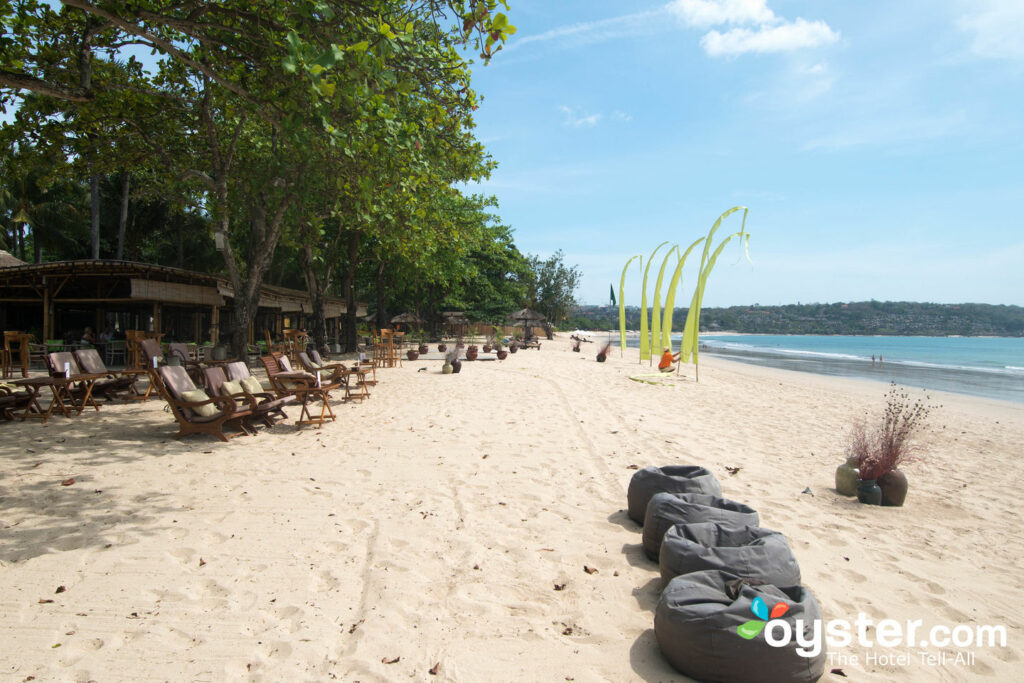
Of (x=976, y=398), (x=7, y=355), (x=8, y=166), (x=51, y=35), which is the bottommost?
(x=976, y=398)

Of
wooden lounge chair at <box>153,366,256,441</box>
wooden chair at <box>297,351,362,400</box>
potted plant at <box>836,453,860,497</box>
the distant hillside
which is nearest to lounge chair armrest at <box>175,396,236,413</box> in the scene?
wooden lounge chair at <box>153,366,256,441</box>

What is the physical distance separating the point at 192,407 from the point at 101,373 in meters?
2.92

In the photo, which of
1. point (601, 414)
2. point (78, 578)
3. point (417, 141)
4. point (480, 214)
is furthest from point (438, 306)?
point (78, 578)

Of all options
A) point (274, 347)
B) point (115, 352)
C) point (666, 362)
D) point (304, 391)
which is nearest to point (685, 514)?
point (304, 391)

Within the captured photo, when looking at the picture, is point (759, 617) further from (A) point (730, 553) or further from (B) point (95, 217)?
(B) point (95, 217)

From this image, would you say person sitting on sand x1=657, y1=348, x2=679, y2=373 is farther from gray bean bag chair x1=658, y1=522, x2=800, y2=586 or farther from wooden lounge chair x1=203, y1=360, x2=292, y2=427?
gray bean bag chair x1=658, y1=522, x2=800, y2=586

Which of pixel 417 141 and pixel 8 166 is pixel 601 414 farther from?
pixel 8 166

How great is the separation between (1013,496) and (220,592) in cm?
699

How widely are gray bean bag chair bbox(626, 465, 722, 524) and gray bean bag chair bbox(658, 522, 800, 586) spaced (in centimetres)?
75

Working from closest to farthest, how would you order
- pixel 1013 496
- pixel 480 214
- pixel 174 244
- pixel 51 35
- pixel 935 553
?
1. pixel 935 553
2. pixel 1013 496
3. pixel 51 35
4. pixel 480 214
5. pixel 174 244

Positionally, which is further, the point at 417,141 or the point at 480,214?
the point at 480,214

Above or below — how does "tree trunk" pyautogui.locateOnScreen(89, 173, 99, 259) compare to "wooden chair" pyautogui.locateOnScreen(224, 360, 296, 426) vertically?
above

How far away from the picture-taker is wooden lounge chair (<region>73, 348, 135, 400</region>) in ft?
27.0

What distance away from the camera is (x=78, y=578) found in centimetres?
303
